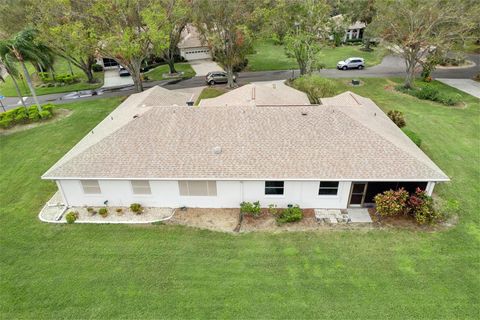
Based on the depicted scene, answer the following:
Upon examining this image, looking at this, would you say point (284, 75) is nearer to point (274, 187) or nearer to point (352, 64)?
point (352, 64)

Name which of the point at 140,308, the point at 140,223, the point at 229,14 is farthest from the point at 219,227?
the point at 229,14

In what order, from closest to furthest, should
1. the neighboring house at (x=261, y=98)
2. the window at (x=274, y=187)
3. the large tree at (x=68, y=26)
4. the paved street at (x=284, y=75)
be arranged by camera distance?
the window at (x=274, y=187) → the neighboring house at (x=261, y=98) → the large tree at (x=68, y=26) → the paved street at (x=284, y=75)

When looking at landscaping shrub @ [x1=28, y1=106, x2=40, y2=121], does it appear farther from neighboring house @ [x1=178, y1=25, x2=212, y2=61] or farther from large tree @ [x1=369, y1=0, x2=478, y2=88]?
large tree @ [x1=369, y1=0, x2=478, y2=88]

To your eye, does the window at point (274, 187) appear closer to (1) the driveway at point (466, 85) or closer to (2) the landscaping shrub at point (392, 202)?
(2) the landscaping shrub at point (392, 202)

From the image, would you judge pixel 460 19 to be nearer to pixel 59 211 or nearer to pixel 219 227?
pixel 219 227

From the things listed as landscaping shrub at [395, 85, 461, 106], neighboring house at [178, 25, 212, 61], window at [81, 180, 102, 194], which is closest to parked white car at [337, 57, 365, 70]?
landscaping shrub at [395, 85, 461, 106]

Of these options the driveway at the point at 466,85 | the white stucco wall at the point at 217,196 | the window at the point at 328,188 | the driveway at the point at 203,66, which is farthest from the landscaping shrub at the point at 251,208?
the driveway at the point at 203,66

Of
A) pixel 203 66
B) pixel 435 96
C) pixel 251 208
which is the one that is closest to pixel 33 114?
pixel 251 208
